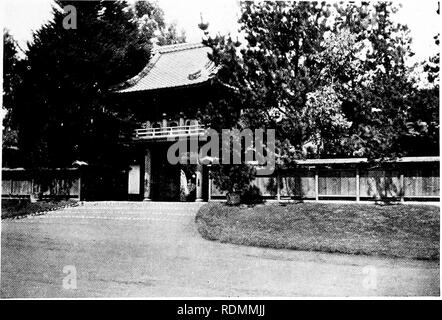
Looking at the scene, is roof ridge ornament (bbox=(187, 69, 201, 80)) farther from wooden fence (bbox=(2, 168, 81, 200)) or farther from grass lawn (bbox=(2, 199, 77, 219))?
grass lawn (bbox=(2, 199, 77, 219))

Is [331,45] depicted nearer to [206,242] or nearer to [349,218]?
[349,218]

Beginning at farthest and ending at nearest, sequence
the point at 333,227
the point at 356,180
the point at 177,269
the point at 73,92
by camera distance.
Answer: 1. the point at 73,92
2. the point at 356,180
3. the point at 333,227
4. the point at 177,269

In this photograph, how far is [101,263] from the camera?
10.1 meters

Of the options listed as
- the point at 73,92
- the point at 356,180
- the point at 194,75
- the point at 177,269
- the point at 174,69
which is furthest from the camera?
the point at 174,69

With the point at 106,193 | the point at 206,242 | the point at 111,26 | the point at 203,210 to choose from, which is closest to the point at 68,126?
the point at 106,193

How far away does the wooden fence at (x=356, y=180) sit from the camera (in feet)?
50.9

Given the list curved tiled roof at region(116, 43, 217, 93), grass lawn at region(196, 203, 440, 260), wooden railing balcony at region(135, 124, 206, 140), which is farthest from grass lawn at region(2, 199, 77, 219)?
curved tiled roof at region(116, 43, 217, 93)

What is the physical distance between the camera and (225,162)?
16719mm

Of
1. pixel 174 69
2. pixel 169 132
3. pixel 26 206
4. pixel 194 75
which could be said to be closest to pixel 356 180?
pixel 169 132

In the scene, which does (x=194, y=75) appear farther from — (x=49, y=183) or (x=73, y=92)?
(x=49, y=183)

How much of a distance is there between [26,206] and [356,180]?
48.8ft

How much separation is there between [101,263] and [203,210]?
7.54 m

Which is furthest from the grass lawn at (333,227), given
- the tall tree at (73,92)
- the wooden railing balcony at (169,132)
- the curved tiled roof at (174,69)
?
the tall tree at (73,92)
